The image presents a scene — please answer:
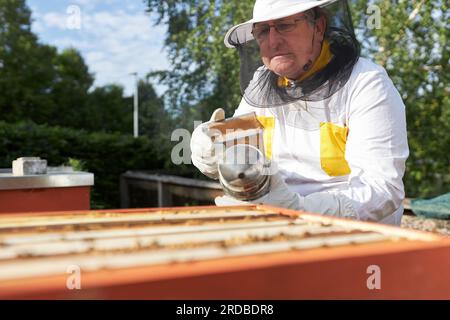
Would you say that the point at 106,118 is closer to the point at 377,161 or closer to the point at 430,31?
the point at 430,31

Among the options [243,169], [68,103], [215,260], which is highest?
[68,103]

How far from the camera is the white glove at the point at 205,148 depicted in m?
1.55

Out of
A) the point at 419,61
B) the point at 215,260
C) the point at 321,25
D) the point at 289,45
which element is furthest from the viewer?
the point at 419,61

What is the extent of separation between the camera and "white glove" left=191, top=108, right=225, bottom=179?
1547 millimetres

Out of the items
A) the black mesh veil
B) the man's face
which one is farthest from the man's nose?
the black mesh veil

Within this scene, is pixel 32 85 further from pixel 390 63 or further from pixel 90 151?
pixel 390 63

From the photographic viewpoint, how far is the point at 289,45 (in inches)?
69.7

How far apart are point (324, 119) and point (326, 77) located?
0.16 meters

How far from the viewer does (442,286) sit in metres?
0.80

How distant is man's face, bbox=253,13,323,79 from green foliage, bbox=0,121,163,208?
4687mm

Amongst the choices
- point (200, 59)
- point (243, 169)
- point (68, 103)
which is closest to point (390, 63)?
point (200, 59)

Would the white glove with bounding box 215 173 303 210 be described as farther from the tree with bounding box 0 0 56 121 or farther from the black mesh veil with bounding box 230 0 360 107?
the tree with bounding box 0 0 56 121

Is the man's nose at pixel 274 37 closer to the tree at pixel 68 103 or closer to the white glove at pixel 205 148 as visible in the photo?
the white glove at pixel 205 148

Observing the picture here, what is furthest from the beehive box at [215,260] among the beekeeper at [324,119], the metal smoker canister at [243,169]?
the beekeeper at [324,119]
